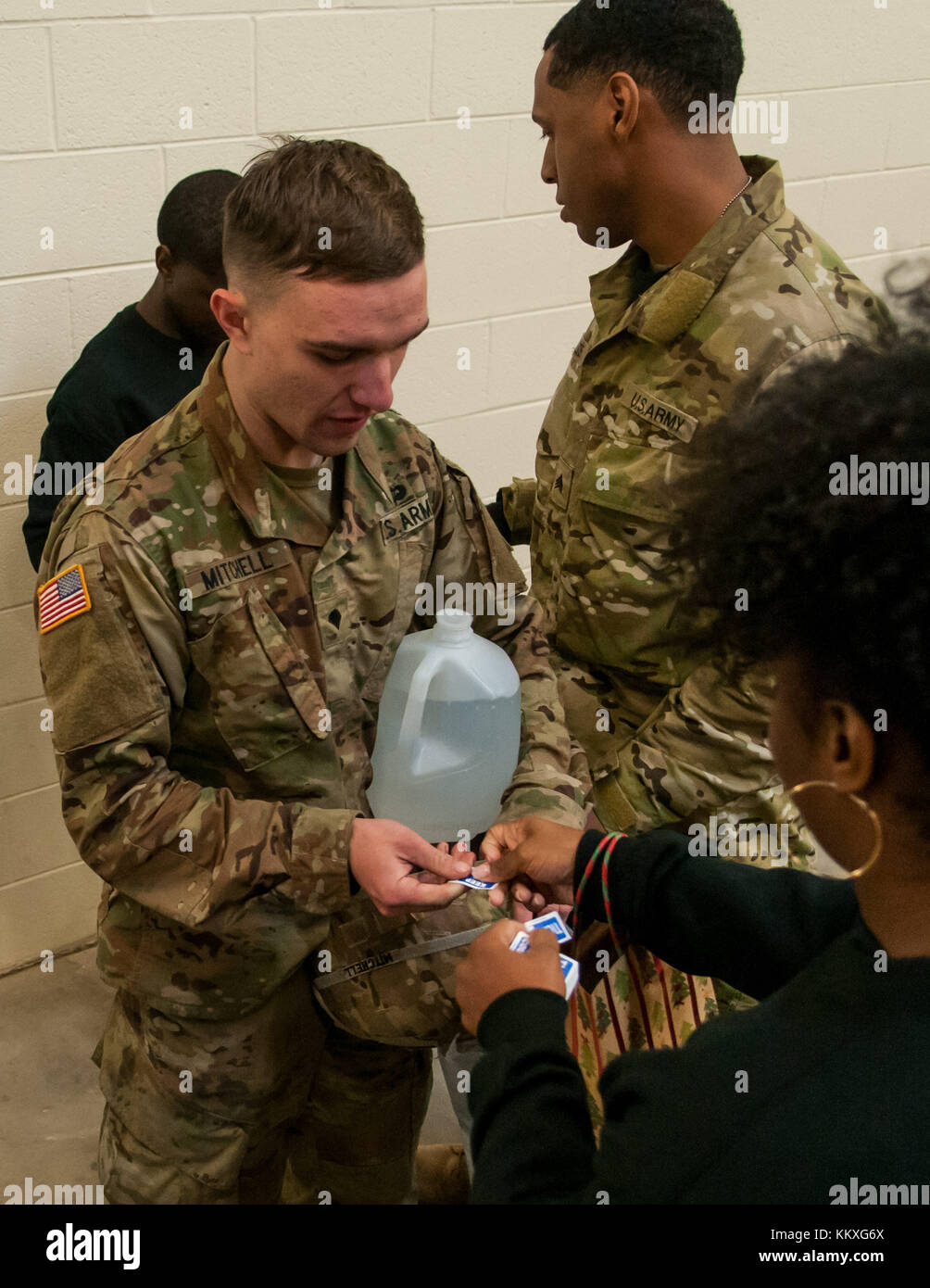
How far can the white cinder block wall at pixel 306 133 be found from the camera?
2.31 metres

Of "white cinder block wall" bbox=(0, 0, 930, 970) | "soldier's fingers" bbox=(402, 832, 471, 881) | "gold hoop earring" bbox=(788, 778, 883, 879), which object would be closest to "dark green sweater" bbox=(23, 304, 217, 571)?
"white cinder block wall" bbox=(0, 0, 930, 970)

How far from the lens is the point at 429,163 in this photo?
9.11 feet

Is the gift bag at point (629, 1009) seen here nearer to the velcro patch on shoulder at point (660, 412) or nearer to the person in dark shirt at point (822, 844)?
the person in dark shirt at point (822, 844)

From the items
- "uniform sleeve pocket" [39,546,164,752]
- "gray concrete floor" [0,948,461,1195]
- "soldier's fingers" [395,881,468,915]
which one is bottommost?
"gray concrete floor" [0,948,461,1195]

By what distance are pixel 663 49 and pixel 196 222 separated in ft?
2.98

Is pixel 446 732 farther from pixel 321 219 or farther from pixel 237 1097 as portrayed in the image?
pixel 321 219

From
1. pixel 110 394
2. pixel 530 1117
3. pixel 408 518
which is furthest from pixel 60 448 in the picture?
pixel 530 1117

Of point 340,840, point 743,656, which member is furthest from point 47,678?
point 743,656

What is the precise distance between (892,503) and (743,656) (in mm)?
204

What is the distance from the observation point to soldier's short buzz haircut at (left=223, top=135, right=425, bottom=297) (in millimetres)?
1370

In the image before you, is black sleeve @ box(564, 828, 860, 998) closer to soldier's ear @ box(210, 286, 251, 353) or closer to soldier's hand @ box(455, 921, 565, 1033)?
soldier's hand @ box(455, 921, 565, 1033)

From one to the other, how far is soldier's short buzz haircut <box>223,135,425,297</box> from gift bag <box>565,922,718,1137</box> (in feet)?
3.12

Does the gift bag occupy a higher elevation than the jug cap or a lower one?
lower

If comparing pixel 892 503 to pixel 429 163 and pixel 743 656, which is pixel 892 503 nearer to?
pixel 743 656
